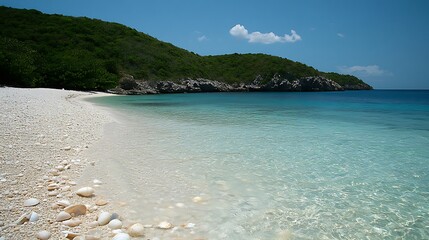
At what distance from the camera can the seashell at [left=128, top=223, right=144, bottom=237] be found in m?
3.45

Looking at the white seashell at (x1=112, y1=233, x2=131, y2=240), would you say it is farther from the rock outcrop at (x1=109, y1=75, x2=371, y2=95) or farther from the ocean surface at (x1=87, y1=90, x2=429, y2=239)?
the rock outcrop at (x1=109, y1=75, x2=371, y2=95)

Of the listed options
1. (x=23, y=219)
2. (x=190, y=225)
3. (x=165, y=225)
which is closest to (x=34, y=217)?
(x=23, y=219)

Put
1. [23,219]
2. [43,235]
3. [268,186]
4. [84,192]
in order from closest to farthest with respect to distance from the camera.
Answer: [43,235] < [23,219] < [84,192] < [268,186]

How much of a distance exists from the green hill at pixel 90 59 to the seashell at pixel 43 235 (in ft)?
140

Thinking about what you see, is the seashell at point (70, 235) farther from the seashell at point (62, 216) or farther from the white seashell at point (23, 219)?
the white seashell at point (23, 219)

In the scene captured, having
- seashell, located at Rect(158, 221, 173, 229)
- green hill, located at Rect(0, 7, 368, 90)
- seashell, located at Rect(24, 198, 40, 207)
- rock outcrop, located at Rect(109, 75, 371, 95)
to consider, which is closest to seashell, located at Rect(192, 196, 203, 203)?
seashell, located at Rect(158, 221, 173, 229)

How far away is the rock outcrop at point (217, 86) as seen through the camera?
197 feet

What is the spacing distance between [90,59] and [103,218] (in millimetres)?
62548

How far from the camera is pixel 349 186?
5.68 meters

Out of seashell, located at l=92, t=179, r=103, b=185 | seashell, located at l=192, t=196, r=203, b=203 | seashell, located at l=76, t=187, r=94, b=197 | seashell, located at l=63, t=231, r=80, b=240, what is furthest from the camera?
seashell, located at l=92, t=179, r=103, b=185

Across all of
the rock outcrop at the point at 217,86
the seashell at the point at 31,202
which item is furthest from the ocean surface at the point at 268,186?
the rock outcrop at the point at 217,86

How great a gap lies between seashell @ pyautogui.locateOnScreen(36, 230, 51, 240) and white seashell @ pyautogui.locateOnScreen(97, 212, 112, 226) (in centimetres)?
61

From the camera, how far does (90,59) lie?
2320 inches

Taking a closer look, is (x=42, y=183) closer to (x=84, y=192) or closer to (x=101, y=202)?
(x=84, y=192)
